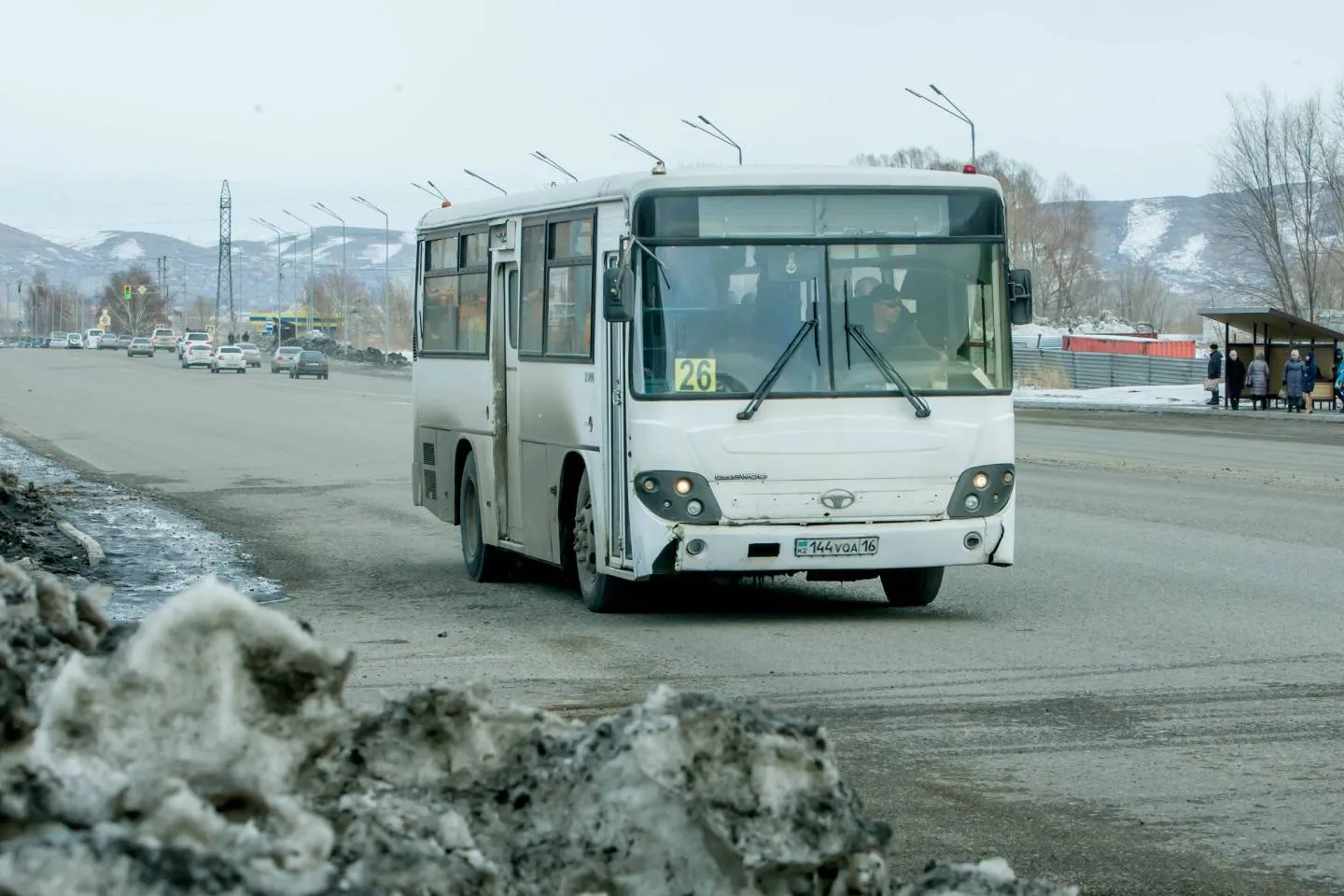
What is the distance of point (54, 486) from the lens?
2294cm

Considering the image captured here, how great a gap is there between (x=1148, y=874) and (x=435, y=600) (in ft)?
25.5

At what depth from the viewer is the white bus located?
37.7ft

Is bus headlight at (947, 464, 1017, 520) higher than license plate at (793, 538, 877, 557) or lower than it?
higher

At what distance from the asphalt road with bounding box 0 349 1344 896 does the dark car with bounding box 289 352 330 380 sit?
55869 mm

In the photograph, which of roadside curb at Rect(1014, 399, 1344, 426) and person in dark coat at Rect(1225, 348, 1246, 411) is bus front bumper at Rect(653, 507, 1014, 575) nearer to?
roadside curb at Rect(1014, 399, 1344, 426)

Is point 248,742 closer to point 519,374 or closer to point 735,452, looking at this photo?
point 735,452

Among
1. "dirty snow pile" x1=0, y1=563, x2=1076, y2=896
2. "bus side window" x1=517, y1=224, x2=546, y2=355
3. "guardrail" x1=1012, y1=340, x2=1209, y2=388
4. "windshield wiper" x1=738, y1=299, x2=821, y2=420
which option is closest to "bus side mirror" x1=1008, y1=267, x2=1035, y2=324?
"windshield wiper" x1=738, y1=299, x2=821, y2=420

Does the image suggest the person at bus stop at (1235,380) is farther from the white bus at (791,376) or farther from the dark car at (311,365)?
the dark car at (311,365)

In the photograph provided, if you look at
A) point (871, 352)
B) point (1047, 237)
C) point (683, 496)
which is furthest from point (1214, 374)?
point (1047, 237)

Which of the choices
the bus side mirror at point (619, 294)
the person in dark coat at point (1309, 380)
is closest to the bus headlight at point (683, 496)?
the bus side mirror at point (619, 294)

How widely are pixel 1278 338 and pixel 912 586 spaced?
37212 millimetres

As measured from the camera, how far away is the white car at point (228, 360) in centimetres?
8719

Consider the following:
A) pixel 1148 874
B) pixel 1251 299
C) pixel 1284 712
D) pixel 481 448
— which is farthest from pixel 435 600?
pixel 1251 299

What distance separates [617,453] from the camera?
1170cm
